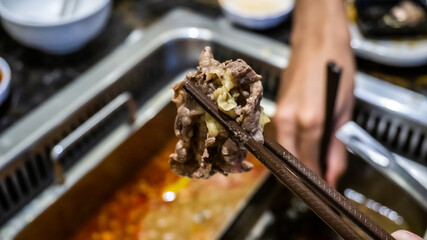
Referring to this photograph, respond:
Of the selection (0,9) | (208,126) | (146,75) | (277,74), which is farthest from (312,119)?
(0,9)

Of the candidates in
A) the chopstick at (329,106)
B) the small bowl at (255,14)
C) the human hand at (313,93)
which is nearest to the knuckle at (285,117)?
the human hand at (313,93)

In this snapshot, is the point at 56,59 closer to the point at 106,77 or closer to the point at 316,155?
the point at 106,77

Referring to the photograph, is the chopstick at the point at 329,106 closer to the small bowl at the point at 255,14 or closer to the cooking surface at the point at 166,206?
the cooking surface at the point at 166,206

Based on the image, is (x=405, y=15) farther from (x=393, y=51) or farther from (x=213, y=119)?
(x=213, y=119)

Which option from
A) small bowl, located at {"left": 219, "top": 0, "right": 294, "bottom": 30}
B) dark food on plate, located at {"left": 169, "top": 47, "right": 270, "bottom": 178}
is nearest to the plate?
small bowl, located at {"left": 219, "top": 0, "right": 294, "bottom": 30}

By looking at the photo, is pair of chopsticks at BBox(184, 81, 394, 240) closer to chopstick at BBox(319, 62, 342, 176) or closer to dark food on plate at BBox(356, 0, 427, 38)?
chopstick at BBox(319, 62, 342, 176)

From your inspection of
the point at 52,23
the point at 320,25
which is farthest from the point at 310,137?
the point at 52,23
